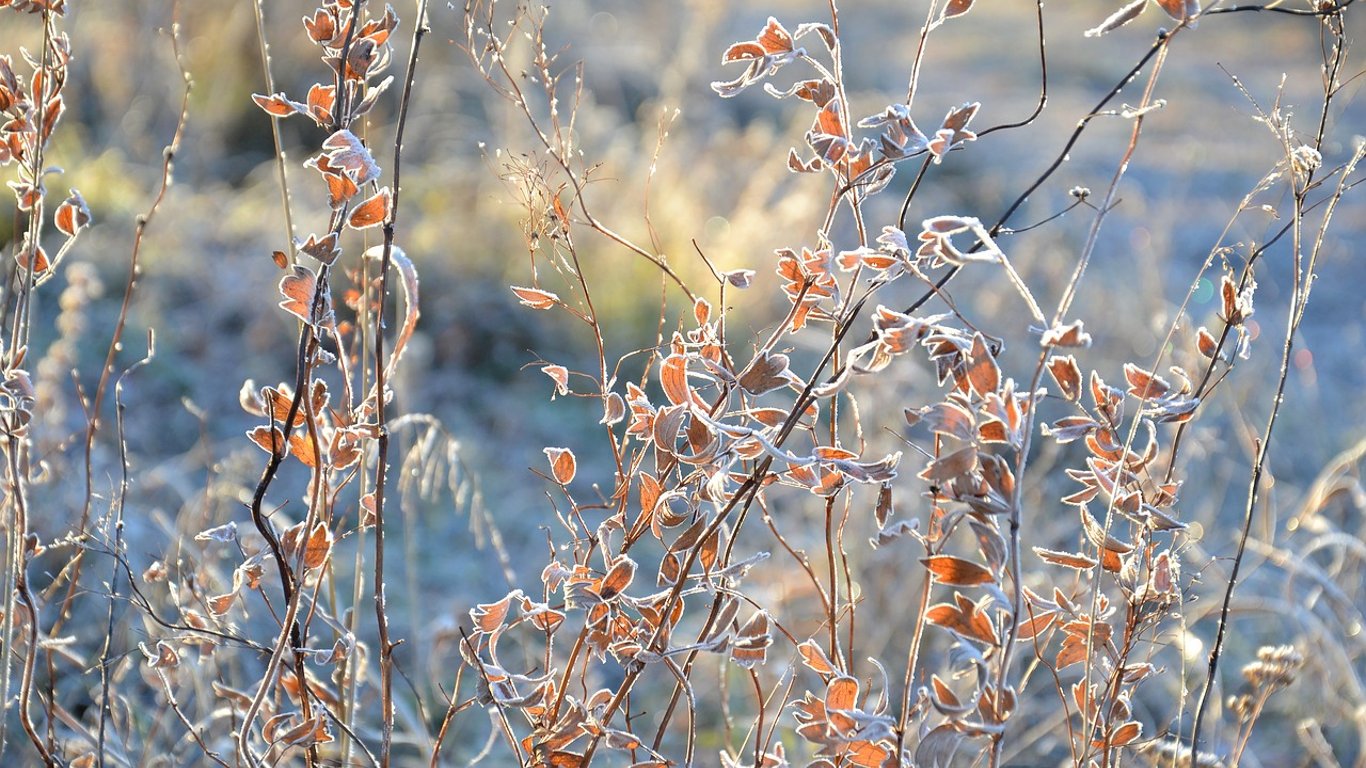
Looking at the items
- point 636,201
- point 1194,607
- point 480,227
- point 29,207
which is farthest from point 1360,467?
point 29,207

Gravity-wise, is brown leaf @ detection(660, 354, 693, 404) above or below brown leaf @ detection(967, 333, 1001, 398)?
below

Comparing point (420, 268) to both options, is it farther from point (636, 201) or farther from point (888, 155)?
point (888, 155)

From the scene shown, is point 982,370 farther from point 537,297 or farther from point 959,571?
point 537,297

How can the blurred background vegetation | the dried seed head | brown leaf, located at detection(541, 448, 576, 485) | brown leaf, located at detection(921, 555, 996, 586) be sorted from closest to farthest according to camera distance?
brown leaf, located at detection(921, 555, 996, 586), brown leaf, located at detection(541, 448, 576, 485), the dried seed head, the blurred background vegetation

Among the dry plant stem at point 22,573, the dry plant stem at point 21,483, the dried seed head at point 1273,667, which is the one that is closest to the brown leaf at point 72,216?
the dry plant stem at point 21,483

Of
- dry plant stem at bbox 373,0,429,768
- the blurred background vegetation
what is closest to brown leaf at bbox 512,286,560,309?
dry plant stem at bbox 373,0,429,768

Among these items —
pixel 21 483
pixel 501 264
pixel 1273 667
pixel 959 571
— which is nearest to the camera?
pixel 959 571

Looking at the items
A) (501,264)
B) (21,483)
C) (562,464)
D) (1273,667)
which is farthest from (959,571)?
(501,264)

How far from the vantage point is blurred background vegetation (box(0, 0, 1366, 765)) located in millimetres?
2879

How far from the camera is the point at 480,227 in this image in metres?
3.93

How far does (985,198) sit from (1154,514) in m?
5.52

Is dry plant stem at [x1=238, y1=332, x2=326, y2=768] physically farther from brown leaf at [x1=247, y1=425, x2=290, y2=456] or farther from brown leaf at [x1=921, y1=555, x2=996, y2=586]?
brown leaf at [x1=921, y1=555, x2=996, y2=586]

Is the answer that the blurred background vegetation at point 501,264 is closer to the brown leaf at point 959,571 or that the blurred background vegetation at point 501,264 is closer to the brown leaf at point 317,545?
the brown leaf at point 317,545

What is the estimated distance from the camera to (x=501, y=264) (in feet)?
12.6
